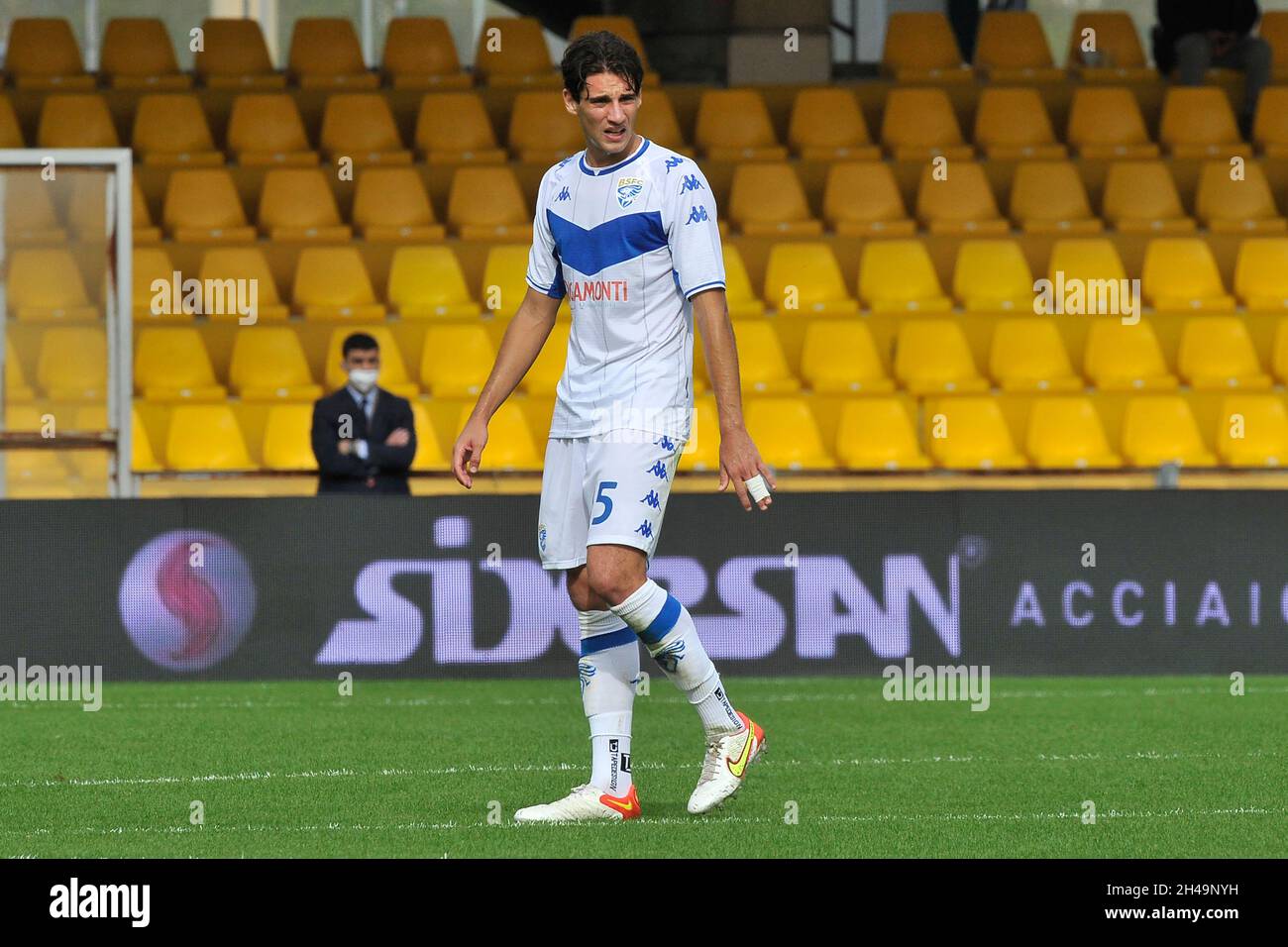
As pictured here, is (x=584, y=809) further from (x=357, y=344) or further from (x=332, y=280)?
(x=332, y=280)

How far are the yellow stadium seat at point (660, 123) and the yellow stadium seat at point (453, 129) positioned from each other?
3.62 feet

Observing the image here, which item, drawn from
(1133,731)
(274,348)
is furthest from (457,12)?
(1133,731)

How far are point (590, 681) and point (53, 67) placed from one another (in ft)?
40.5

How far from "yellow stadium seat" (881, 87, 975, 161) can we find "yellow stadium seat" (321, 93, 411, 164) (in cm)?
361

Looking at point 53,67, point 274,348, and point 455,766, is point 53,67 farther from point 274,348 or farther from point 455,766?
point 455,766

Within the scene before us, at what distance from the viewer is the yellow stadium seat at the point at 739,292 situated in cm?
1413

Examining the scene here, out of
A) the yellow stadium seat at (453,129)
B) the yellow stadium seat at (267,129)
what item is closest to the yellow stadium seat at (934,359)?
the yellow stadium seat at (453,129)

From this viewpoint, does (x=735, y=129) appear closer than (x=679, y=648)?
No

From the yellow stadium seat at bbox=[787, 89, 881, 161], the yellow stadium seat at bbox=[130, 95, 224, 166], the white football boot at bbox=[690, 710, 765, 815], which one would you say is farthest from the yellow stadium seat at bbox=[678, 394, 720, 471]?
the white football boot at bbox=[690, 710, 765, 815]

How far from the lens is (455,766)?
23.0 feet

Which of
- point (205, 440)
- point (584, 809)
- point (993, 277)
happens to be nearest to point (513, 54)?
point (993, 277)

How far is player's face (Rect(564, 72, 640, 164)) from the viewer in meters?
5.54

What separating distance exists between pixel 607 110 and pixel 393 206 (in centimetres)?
981

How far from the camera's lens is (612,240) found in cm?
568
